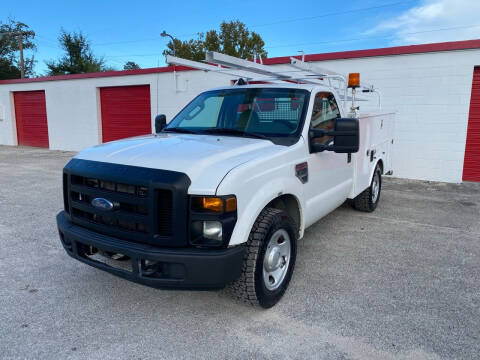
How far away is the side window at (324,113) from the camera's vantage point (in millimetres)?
3888

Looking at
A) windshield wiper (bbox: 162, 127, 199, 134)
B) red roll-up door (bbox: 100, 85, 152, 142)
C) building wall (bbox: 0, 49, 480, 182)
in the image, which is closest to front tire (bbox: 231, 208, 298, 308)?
windshield wiper (bbox: 162, 127, 199, 134)

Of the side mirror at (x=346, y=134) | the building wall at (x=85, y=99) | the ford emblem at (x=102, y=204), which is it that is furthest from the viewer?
the building wall at (x=85, y=99)

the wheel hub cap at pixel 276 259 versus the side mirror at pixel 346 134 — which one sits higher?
the side mirror at pixel 346 134

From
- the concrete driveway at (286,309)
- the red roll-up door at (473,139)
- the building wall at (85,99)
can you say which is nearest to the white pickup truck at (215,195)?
the concrete driveway at (286,309)

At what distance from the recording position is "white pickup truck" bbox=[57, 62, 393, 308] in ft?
8.42

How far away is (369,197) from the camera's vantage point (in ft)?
20.1

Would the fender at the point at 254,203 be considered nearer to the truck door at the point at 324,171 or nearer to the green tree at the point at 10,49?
the truck door at the point at 324,171

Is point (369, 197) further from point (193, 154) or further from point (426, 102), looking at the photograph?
point (426, 102)

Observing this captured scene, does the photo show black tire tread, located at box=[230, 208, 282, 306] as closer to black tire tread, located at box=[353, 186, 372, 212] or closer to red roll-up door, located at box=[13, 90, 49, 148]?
black tire tread, located at box=[353, 186, 372, 212]

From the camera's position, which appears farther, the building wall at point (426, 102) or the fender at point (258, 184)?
the building wall at point (426, 102)

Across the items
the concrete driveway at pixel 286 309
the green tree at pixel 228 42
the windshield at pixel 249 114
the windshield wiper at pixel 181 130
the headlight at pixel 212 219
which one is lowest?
the concrete driveway at pixel 286 309

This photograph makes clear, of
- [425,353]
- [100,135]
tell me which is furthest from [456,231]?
[100,135]

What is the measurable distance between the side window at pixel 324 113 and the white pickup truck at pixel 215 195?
26 millimetres

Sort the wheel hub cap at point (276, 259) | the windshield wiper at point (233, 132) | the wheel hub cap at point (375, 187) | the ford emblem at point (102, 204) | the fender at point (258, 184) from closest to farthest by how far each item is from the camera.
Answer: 1. the fender at point (258, 184)
2. the ford emblem at point (102, 204)
3. the wheel hub cap at point (276, 259)
4. the windshield wiper at point (233, 132)
5. the wheel hub cap at point (375, 187)
